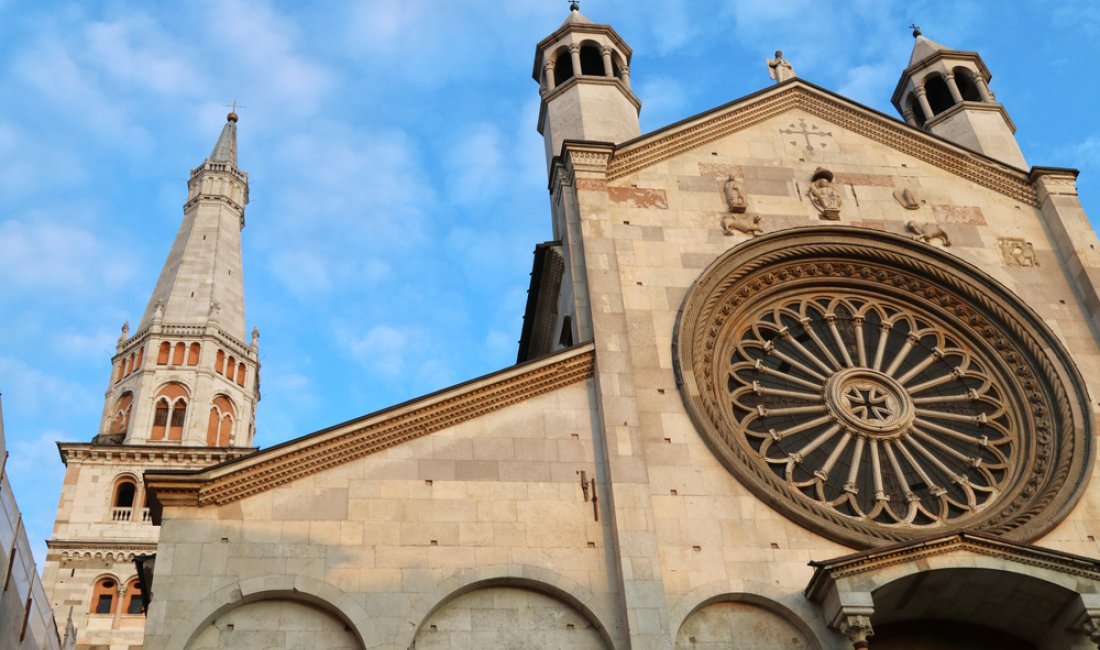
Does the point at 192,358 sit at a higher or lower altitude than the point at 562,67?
→ higher

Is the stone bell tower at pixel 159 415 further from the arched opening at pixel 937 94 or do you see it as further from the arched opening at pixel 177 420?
the arched opening at pixel 937 94

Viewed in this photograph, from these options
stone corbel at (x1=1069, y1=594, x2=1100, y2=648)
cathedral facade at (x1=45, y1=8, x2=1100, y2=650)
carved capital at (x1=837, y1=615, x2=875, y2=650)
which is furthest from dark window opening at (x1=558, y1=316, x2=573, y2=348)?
stone corbel at (x1=1069, y1=594, x2=1100, y2=648)

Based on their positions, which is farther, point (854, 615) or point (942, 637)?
point (942, 637)

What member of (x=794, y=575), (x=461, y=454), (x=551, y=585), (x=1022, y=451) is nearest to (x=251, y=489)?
(x=461, y=454)

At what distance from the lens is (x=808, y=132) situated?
Answer: 20.6m

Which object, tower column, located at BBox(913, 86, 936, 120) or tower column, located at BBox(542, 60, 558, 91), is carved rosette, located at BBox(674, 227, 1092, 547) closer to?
tower column, located at BBox(913, 86, 936, 120)

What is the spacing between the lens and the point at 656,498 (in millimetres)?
A: 15125

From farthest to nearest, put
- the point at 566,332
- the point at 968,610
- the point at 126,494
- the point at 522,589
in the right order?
the point at 126,494 → the point at 566,332 → the point at 968,610 → the point at 522,589

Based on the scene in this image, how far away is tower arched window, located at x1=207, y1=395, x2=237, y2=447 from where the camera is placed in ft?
137

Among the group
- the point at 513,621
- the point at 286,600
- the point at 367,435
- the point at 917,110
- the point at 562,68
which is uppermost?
the point at 562,68

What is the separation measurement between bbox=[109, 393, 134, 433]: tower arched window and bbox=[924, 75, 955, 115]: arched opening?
1134 inches

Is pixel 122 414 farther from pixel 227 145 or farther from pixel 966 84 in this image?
pixel 966 84

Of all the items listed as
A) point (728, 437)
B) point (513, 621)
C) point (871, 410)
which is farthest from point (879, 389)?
point (513, 621)

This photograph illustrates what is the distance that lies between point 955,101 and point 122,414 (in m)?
30.3
